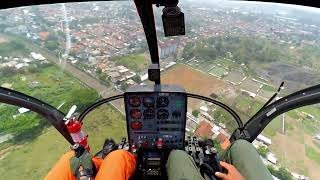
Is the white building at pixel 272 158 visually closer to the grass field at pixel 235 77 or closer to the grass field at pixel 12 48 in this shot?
the grass field at pixel 235 77

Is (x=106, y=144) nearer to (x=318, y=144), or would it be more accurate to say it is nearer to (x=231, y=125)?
(x=231, y=125)

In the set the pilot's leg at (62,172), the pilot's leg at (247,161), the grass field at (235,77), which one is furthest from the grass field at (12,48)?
the pilot's leg at (247,161)

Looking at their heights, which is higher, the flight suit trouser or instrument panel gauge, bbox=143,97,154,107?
instrument panel gauge, bbox=143,97,154,107

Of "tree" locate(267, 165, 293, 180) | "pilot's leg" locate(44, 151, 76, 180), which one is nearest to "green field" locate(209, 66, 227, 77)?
"tree" locate(267, 165, 293, 180)

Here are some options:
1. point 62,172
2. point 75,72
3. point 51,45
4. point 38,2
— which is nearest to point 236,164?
point 62,172

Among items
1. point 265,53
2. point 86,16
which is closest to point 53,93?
point 86,16

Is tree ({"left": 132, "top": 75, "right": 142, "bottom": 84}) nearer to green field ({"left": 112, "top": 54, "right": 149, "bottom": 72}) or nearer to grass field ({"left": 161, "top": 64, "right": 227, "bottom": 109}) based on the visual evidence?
green field ({"left": 112, "top": 54, "right": 149, "bottom": 72})

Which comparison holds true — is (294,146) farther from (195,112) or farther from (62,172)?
(62,172)
